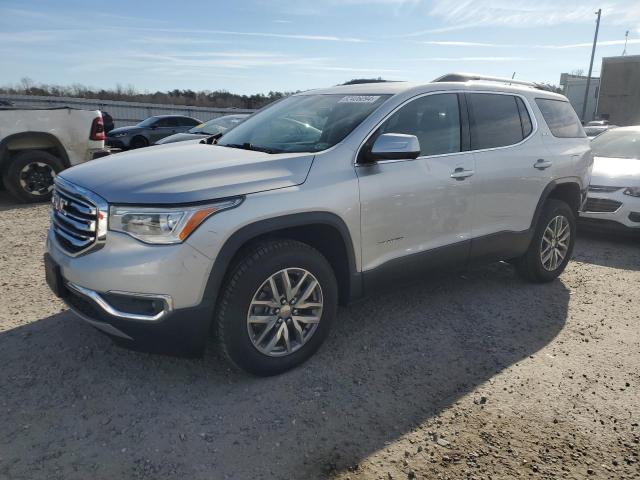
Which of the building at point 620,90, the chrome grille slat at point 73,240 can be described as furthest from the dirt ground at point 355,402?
the building at point 620,90

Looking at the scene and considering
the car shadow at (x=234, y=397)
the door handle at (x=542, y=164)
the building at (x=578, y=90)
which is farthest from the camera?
the building at (x=578, y=90)

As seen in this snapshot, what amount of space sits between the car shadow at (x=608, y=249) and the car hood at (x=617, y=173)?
2.20 feet

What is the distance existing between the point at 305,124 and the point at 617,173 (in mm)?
5364

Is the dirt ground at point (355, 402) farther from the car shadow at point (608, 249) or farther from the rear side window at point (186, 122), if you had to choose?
the rear side window at point (186, 122)

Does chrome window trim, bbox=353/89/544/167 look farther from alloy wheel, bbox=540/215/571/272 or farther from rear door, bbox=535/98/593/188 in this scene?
alloy wheel, bbox=540/215/571/272

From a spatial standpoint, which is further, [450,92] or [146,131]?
[146,131]

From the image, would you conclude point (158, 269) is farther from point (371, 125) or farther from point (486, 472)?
point (486, 472)

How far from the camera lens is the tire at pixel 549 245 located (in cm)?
488

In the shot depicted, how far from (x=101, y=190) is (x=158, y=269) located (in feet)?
1.99

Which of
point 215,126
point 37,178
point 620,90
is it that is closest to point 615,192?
point 215,126

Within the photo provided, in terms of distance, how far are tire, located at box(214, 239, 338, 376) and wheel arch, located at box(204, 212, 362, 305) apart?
8 cm

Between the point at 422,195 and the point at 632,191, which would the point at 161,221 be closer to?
the point at 422,195

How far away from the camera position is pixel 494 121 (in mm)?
4375

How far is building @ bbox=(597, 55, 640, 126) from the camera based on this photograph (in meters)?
31.9
